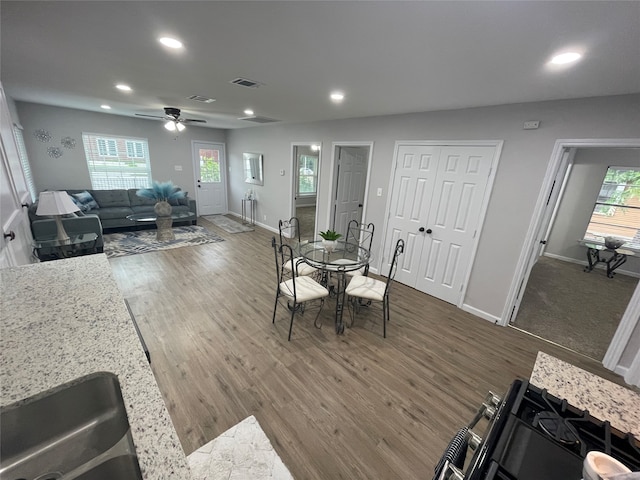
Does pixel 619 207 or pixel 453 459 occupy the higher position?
pixel 619 207

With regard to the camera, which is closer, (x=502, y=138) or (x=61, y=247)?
(x=502, y=138)

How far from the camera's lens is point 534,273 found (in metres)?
4.73

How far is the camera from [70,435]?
807 mm

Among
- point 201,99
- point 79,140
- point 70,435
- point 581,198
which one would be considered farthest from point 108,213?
point 581,198

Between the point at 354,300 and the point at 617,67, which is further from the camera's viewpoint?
the point at 354,300

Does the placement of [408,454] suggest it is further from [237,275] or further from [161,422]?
[237,275]

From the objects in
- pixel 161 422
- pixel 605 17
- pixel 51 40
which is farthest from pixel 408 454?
pixel 51 40

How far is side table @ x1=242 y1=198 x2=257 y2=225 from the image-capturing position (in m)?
6.73

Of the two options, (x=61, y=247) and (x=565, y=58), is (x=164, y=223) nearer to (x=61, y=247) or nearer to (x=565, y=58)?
(x=61, y=247)

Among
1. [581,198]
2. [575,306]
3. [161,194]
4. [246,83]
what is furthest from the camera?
[581,198]

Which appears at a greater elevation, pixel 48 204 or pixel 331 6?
pixel 331 6

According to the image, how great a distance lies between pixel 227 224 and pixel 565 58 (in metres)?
6.45

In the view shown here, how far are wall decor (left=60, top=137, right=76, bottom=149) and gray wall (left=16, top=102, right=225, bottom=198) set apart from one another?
0.06 meters

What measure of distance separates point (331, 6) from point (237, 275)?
3.39 meters
